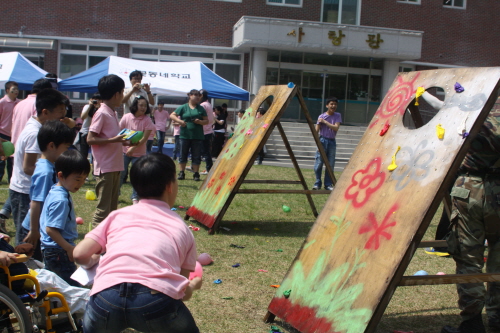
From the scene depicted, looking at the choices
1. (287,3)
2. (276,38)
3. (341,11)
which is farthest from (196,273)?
(341,11)

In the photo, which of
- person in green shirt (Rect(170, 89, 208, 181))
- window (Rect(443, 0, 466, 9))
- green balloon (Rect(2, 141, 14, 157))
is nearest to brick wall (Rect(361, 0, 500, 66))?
window (Rect(443, 0, 466, 9))

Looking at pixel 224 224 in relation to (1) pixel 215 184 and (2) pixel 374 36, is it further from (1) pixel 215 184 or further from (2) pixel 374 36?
(2) pixel 374 36

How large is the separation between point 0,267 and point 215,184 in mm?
4185

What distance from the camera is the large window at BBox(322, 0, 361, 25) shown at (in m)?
26.0

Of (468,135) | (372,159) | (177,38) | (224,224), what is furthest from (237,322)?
(177,38)

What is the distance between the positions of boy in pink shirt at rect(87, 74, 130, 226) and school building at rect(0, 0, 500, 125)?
17922 millimetres

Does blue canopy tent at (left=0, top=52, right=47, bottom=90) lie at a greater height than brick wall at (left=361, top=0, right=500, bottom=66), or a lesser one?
lesser

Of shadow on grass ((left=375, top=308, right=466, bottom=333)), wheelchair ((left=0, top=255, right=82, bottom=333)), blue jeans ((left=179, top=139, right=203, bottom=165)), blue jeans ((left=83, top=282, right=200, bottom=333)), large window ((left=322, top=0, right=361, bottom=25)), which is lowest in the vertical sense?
shadow on grass ((left=375, top=308, right=466, bottom=333))

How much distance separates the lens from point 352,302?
3.12 meters

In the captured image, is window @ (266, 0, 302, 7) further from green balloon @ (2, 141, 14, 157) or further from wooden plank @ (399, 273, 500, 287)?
wooden plank @ (399, 273, 500, 287)

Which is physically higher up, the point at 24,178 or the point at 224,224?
the point at 24,178

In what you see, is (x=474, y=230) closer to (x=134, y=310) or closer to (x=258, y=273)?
(x=258, y=273)

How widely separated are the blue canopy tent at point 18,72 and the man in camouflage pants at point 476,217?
12.1 m

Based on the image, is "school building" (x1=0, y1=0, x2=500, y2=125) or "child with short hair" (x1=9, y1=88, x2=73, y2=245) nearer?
"child with short hair" (x1=9, y1=88, x2=73, y2=245)
